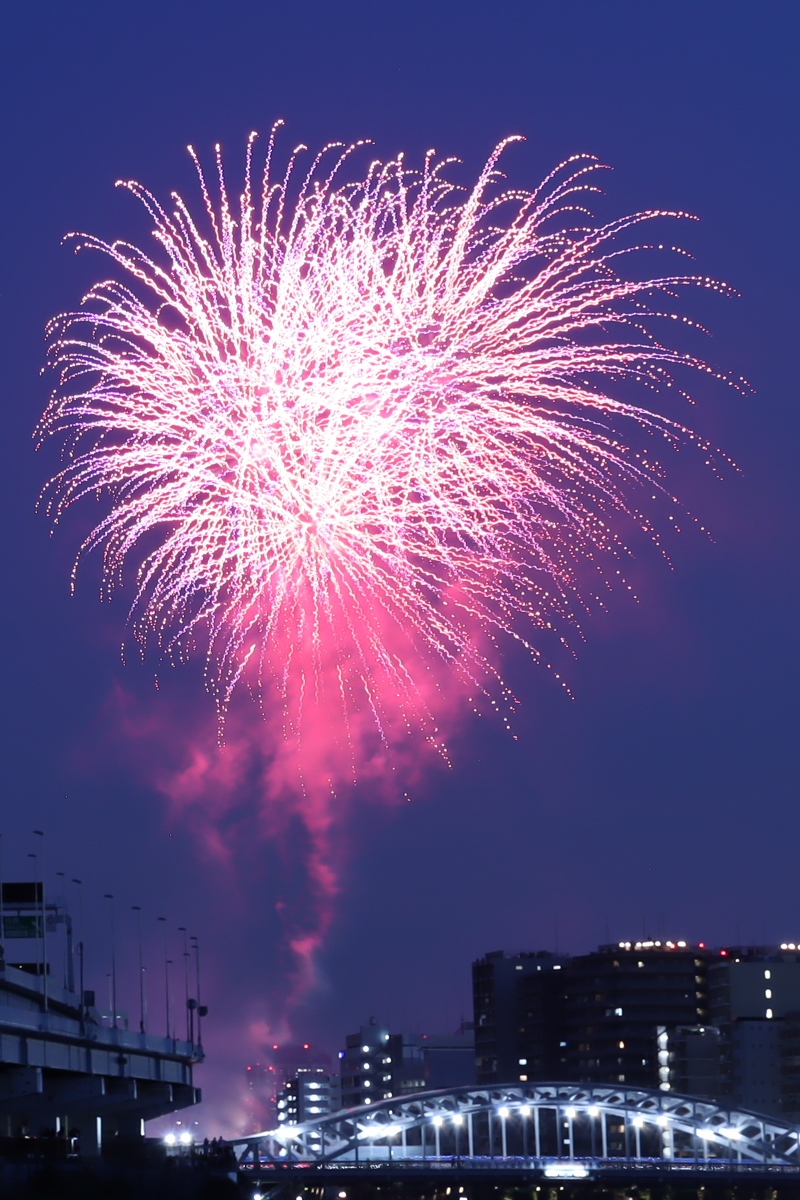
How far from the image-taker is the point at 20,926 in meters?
84.3

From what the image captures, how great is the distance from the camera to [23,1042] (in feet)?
199

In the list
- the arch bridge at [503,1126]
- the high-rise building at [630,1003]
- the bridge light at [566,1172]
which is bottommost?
the bridge light at [566,1172]

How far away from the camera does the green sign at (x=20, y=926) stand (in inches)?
3263

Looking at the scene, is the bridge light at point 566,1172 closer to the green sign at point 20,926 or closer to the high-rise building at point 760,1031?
the green sign at point 20,926

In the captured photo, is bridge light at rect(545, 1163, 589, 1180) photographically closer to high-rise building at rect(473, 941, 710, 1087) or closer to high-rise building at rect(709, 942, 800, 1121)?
high-rise building at rect(709, 942, 800, 1121)

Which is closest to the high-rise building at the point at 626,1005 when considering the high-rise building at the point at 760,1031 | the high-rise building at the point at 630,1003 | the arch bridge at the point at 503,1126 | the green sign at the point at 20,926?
the high-rise building at the point at 630,1003

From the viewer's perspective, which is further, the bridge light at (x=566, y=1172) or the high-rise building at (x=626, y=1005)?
the high-rise building at (x=626, y=1005)

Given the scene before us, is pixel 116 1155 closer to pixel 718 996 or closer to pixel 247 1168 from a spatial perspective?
pixel 247 1168

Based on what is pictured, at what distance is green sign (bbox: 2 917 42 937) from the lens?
8288 centimetres

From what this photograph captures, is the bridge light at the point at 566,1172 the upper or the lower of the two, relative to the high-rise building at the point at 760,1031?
lower

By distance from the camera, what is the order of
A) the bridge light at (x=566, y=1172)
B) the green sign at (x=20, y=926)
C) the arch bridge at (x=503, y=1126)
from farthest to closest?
the arch bridge at (x=503, y=1126)
the bridge light at (x=566, y=1172)
the green sign at (x=20, y=926)

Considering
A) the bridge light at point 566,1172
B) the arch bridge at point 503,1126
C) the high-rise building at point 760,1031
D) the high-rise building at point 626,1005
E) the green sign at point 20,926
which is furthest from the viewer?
the high-rise building at point 626,1005

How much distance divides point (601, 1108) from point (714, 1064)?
38.6 m

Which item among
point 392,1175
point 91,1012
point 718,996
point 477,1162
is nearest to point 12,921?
point 91,1012
